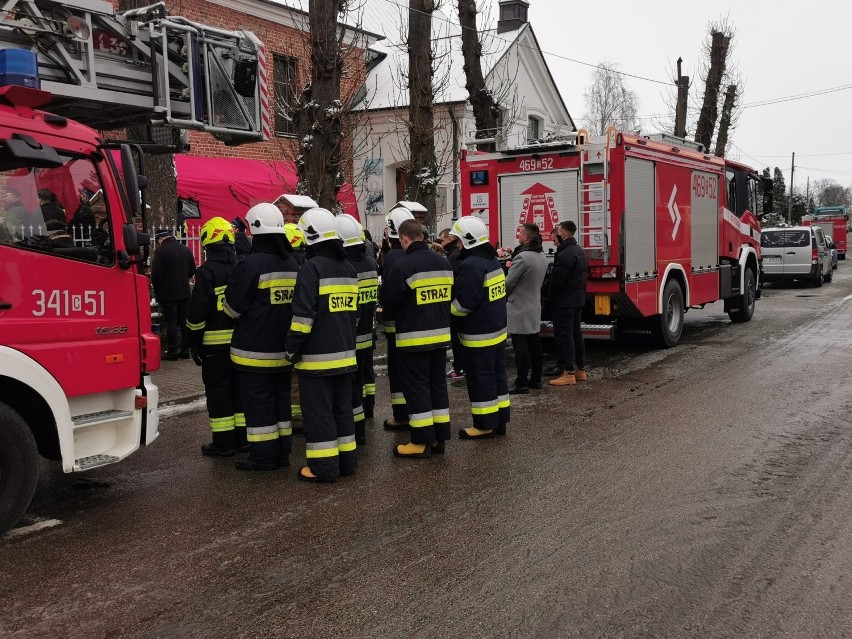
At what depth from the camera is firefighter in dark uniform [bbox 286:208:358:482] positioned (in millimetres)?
5531

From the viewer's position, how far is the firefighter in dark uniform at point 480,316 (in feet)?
22.1

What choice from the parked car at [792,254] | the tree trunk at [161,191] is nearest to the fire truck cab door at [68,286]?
the tree trunk at [161,191]

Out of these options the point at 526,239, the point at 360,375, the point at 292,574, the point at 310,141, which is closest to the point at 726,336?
the point at 526,239

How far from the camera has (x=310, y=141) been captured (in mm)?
11391

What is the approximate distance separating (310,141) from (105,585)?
8341mm

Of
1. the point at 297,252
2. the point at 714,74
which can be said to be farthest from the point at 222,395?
the point at 714,74

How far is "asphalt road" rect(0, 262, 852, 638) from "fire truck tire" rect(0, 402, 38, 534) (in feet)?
0.60

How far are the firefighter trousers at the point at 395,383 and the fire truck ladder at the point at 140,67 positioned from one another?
2.13 meters

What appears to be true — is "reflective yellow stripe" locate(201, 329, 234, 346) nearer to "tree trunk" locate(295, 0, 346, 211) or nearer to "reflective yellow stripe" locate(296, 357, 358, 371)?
"reflective yellow stripe" locate(296, 357, 358, 371)

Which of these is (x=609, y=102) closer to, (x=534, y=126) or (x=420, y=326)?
(x=534, y=126)

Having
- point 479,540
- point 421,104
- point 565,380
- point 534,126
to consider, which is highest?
point 534,126

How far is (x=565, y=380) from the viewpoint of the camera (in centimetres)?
930

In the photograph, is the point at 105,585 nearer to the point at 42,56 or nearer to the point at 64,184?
the point at 64,184

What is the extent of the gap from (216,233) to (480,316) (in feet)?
7.40
